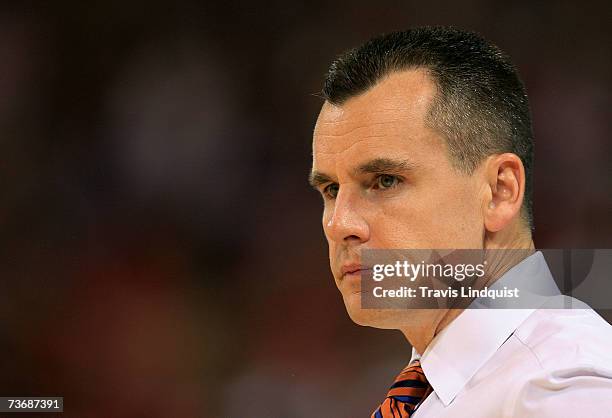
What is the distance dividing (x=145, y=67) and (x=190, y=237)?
32 cm

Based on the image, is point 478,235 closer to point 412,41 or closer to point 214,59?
point 412,41

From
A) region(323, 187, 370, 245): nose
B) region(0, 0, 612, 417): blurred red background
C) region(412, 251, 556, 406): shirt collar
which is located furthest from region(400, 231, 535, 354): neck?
region(0, 0, 612, 417): blurred red background

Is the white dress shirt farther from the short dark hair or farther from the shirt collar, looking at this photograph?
the short dark hair

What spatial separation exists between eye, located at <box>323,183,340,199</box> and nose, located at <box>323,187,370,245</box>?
2.0 inches

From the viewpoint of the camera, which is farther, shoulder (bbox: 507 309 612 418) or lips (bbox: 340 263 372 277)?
lips (bbox: 340 263 372 277)

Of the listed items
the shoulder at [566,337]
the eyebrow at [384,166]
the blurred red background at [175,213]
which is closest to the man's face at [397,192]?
the eyebrow at [384,166]

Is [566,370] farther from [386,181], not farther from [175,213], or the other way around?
[175,213]

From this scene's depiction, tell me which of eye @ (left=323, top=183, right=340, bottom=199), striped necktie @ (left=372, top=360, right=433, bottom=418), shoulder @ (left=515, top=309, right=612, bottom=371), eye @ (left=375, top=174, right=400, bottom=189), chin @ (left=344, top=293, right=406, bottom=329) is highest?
eye @ (left=323, top=183, right=340, bottom=199)

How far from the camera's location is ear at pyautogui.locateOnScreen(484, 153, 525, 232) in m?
0.88

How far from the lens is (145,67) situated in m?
1.41

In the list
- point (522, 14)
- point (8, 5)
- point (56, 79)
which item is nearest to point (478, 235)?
point (522, 14)

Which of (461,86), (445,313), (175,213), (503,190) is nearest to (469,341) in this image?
(445,313)

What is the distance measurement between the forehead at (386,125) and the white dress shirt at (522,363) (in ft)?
0.62

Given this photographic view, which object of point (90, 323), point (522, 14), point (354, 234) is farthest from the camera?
point (90, 323)
